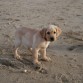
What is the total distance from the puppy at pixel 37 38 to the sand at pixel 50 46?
0.30 meters

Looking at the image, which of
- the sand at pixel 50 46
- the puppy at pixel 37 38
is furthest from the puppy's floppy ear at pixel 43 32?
the sand at pixel 50 46

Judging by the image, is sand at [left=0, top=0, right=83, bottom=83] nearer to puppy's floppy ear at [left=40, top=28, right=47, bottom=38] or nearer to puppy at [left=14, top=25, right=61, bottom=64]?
puppy at [left=14, top=25, right=61, bottom=64]

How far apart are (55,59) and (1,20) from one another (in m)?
4.13

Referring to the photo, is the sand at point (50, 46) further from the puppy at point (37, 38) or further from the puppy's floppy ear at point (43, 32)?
the puppy's floppy ear at point (43, 32)

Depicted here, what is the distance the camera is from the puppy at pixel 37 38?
5809 millimetres

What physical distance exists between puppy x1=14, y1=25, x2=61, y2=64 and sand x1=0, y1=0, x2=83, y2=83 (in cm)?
30

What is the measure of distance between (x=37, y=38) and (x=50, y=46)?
4.83 feet

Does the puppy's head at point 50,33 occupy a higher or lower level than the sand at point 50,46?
higher

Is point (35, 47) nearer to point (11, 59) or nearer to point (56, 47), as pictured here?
point (11, 59)

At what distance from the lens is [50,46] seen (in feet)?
24.4

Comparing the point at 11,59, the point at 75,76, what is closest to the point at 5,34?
the point at 11,59

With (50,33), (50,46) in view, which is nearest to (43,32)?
(50,33)

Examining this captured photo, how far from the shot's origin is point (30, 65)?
246 inches

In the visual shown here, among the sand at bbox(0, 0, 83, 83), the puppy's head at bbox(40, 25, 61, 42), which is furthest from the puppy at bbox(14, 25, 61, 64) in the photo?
the sand at bbox(0, 0, 83, 83)
